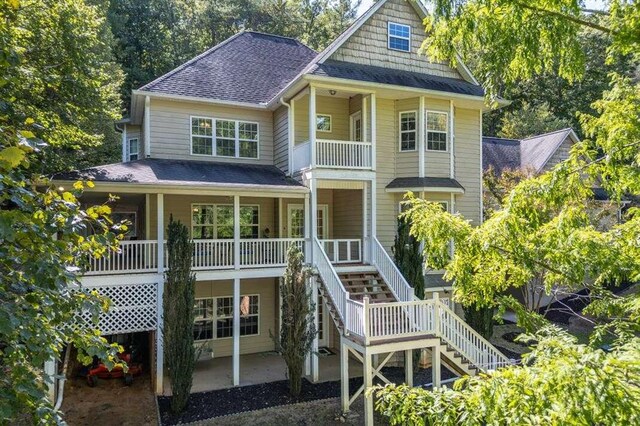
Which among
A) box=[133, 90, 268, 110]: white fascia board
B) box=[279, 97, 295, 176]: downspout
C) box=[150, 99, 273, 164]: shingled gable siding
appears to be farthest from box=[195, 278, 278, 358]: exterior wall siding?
box=[133, 90, 268, 110]: white fascia board

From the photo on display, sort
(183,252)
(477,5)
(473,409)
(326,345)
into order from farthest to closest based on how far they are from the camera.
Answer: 1. (326,345)
2. (183,252)
3. (477,5)
4. (473,409)

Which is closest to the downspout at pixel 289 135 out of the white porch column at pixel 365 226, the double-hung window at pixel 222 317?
the white porch column at pixel 365 226

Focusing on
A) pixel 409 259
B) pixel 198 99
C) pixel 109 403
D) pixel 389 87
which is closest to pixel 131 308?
pixel 109 403

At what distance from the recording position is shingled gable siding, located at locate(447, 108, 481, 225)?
1479 cm

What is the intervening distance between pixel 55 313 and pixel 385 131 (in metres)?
12.0

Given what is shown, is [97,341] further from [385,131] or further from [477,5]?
[385,131]

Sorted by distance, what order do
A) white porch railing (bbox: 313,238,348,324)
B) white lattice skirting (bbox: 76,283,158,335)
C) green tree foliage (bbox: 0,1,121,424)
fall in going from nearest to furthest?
green tree foliage (bbox: 0,1,121,424), white porch railing (bbox: 313,238,348,324), white lattice skirting (bbox: 76,283,158,335)

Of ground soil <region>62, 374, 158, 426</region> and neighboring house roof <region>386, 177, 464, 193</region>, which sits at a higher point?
neighboring house roof <region>386, 177, 464, 193</region>

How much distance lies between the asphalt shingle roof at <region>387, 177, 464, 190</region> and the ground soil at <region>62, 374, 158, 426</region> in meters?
9.57

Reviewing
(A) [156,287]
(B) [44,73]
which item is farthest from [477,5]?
(B) [44,73]

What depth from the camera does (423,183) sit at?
1331cm

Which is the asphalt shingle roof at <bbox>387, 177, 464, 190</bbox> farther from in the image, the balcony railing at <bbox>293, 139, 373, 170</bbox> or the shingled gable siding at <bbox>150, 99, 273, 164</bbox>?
the shingled gable siding at <bbox>150, 99, 273, 164</bbox>

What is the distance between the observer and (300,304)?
10.8m

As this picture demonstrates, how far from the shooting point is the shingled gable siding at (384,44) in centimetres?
1348
